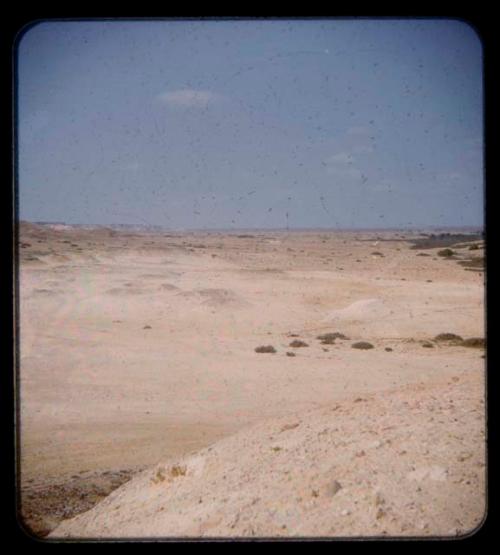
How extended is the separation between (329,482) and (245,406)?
4888 mm

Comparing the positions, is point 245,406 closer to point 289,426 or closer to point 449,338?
point 289,426

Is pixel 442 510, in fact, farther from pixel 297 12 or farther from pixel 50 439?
pixel 50 439

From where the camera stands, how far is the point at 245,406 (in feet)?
29.0

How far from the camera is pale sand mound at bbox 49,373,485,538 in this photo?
356cm

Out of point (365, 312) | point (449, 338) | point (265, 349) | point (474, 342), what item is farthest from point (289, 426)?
point (365, 312)

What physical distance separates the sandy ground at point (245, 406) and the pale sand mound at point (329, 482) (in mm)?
14

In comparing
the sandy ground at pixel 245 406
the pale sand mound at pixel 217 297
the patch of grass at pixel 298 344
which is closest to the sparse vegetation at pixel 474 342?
the sandy ground at pixel 245 406

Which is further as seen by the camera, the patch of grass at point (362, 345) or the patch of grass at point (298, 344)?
the patch of grass at point (298, 344)

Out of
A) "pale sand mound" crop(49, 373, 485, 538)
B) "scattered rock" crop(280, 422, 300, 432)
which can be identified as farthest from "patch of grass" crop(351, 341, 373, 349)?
"scattered rock" crop(280, 422, 300, 432)

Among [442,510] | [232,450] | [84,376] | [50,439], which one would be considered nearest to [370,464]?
[442,510]

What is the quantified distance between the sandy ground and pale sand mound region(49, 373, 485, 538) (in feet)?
0.05

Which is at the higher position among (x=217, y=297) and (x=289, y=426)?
(x=217, y=297)

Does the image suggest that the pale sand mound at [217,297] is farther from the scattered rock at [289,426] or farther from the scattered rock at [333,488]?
the scattered rock at [333,488]

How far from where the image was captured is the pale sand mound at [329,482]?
3.56 meters
